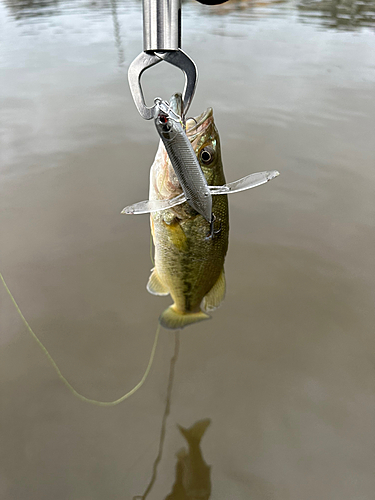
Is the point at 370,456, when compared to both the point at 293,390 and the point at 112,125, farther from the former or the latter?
the point at 112,125

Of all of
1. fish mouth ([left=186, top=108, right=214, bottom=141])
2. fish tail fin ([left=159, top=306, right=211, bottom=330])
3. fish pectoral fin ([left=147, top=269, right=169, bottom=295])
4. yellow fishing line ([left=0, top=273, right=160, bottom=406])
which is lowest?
yellow fishing line ([left=0, top=273, right=160, bottom=406])

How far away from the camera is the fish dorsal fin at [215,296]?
1.88 metres

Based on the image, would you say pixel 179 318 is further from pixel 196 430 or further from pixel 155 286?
pixel 196 430

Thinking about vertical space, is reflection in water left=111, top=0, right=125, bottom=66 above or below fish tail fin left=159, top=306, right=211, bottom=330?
above

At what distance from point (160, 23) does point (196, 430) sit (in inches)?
82.5

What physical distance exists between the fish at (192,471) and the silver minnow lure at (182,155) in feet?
5.04

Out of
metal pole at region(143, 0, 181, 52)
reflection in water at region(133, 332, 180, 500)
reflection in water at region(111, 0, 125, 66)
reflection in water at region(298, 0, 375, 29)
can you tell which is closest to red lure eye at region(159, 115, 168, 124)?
metal pole at region(143, 0, 181, 52)

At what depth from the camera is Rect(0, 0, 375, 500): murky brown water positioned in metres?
2.00

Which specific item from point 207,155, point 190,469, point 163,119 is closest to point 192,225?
point 207,155

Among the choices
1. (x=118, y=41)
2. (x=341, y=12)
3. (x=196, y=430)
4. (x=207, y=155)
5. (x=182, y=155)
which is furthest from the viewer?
(x=341, y=12)

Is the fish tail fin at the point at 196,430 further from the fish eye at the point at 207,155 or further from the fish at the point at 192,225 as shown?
the fish eye at the point at 207,155

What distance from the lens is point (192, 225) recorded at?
1.59m

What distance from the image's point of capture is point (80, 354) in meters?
2.45

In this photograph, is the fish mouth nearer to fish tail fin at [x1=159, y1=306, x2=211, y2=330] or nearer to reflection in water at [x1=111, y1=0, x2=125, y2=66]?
fish tail fin at [x1=159, y1=306, x2=211, y2=330]
